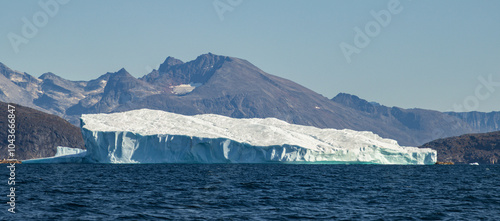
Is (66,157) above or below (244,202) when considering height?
above

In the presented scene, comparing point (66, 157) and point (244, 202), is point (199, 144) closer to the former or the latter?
point (66, 157)

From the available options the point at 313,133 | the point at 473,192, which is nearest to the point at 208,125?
the point at 313,133

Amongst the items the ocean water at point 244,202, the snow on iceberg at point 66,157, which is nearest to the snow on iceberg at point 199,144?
the snow on iceberg at point 66,157

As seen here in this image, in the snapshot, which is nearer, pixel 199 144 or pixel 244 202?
pixel 244 202

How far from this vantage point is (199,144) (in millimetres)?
88688

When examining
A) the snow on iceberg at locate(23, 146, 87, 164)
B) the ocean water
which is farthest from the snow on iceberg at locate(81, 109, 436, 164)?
the ocean water

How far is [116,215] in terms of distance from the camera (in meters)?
28.6

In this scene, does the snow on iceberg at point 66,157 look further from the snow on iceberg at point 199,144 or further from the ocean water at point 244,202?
the ocean water at point 244,202

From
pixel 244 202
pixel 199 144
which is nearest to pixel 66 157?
pixel 199 144

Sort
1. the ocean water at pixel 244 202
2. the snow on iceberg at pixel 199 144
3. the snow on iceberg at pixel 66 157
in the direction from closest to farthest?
the ocean water at pixel 244 202 < the snow on iceberg at pixel 199 144 < the snow on iceberg at pixel 66 157

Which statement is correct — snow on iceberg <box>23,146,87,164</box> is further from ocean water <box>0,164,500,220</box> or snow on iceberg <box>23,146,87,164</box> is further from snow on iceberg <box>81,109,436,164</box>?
ocean water <box>0,164,500,220</box>

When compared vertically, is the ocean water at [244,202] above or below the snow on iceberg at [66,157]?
below

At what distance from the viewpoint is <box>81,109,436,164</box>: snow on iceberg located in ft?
287

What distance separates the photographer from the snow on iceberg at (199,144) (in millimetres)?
87375
